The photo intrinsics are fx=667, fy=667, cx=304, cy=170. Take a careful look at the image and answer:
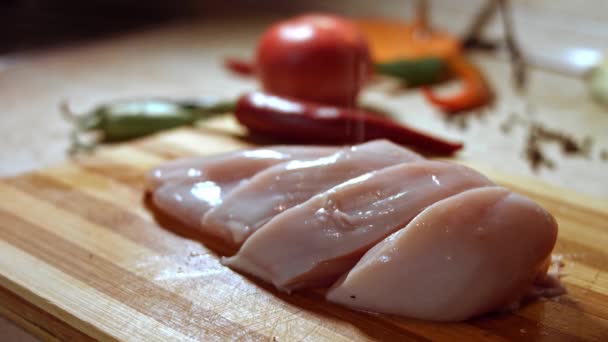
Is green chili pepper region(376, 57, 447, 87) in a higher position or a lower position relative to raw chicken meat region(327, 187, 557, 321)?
lower

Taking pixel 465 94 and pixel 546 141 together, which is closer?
pixel 546 141

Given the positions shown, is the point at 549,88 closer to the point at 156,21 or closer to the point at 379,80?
the point at 379,80

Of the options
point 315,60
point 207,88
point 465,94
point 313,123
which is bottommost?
point 207,88

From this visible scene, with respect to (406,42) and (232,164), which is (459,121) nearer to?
(406,42)

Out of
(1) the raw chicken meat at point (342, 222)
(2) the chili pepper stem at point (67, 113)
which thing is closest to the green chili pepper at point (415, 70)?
(2) the chili pepper stem at point (67, 113)

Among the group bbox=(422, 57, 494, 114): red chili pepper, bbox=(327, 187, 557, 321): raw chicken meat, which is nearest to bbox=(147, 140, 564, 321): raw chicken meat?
bbox=(327, 187, 557, 321): raw chicken meat

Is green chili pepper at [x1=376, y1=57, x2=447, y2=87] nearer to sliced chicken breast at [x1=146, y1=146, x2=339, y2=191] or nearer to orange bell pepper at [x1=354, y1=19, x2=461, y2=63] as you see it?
orange bell pepper at [x1=354, y1=19, x2=461, y2=63]

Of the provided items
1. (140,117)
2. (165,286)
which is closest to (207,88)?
(140,117)
